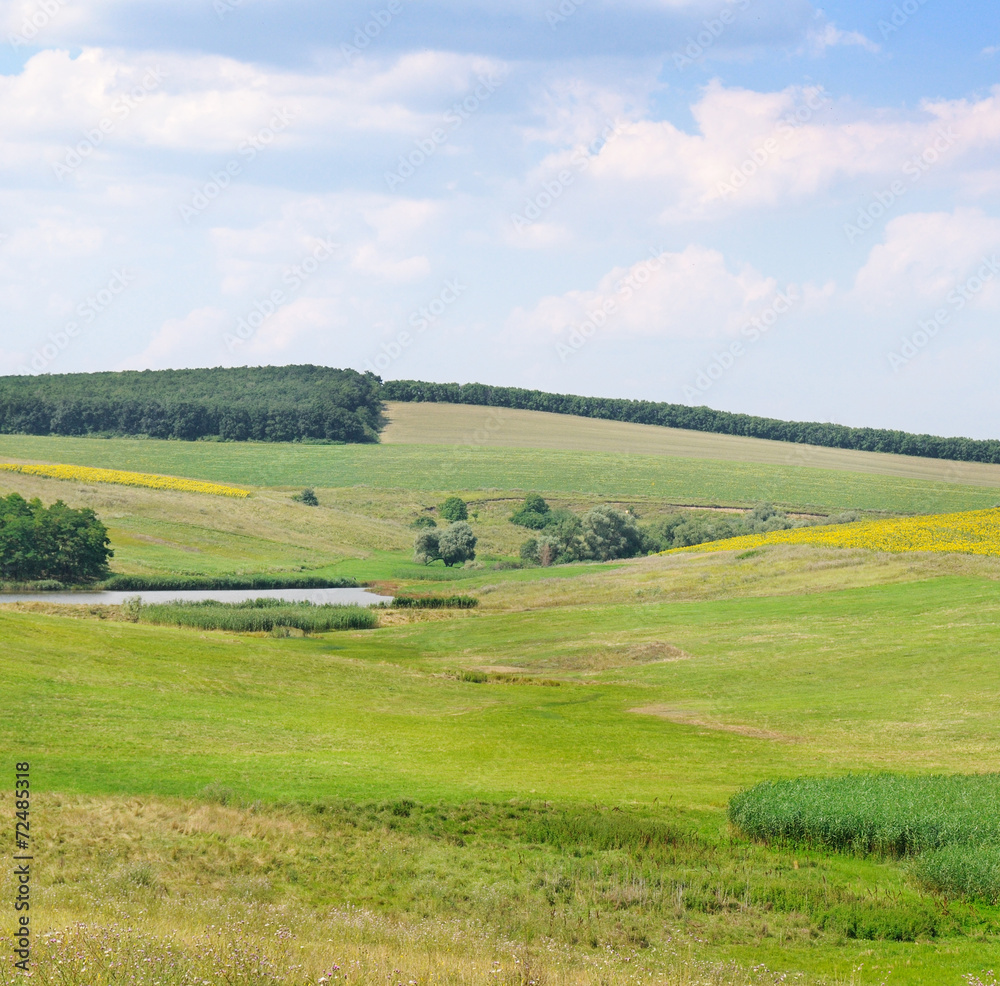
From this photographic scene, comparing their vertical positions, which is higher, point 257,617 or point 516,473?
point 516,473

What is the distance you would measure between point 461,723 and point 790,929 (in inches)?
853

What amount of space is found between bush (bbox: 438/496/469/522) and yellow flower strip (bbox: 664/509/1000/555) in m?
43.3

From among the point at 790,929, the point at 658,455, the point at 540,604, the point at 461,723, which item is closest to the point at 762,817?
the point at 790,929

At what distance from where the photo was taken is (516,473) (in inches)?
5846

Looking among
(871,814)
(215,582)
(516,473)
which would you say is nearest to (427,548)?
(215,582)

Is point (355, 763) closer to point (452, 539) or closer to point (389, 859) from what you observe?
point (389, 859)

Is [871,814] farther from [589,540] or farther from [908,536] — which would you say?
[589,540]

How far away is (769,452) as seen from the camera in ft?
560

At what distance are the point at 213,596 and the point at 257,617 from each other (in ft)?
50.9

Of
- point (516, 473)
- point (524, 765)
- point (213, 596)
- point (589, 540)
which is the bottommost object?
point (213, 596)

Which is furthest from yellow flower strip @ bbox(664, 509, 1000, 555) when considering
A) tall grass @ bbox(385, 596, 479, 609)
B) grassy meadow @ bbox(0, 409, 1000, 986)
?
tall grass @ bbox(385, 596, 479, 609)

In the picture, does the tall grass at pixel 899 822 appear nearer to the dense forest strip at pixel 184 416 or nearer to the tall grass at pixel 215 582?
the tall grass at pixel 215 582

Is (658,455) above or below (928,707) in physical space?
above

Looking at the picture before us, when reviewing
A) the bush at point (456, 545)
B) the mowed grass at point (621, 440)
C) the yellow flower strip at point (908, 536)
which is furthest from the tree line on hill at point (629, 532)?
the mowed grass at point (621, 440)
